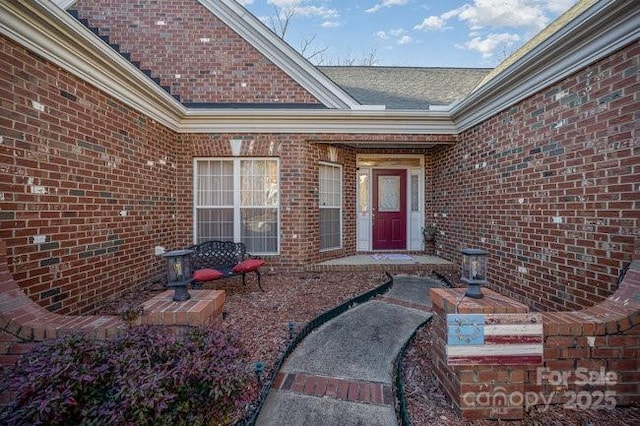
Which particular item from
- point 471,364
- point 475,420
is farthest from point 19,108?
point 475,420

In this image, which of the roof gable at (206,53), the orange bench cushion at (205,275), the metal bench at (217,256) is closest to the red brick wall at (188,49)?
the roof gable at (206,53)

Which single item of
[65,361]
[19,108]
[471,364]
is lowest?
[471,364]

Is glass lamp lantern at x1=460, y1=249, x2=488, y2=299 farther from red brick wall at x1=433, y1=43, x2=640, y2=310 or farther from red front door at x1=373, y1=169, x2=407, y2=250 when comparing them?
red front door at x1=373, y1=169, x2=407, y2=250

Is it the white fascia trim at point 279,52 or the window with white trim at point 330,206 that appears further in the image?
the window with white trim at point 330,206

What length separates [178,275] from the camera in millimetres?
2436

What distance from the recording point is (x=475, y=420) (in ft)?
6.76

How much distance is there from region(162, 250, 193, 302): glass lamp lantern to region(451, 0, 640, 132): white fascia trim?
4.70 meters

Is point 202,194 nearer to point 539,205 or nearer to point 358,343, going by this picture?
point 358,343

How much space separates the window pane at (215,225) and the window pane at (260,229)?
11.7 inches

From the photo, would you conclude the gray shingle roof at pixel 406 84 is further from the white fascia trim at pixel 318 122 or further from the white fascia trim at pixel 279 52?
the white fascia trim at pixel 279 52

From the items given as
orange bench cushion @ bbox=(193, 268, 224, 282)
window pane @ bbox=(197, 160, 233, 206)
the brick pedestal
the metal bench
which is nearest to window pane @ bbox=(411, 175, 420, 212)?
the metal bench

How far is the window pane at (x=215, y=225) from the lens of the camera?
20.7 ft

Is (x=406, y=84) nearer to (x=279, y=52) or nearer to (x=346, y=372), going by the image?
(x=279, y=52)

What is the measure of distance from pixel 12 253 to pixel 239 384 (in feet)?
9.36
